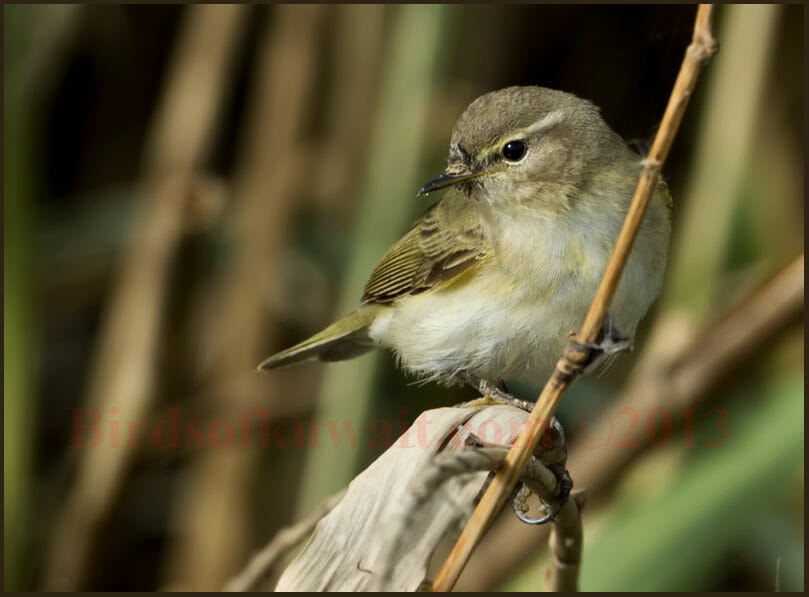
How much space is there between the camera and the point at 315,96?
11.0 feet

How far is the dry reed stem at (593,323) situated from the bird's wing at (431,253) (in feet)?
3.25

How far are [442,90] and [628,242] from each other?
2.02 m

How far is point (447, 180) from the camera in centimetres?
198

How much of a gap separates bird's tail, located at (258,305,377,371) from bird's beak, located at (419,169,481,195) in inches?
25.3

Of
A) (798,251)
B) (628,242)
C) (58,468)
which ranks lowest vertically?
(58,468)

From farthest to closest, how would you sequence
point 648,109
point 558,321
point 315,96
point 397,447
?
1. point 315,96
2. point 558,321
3. point 648,109
4. point 397,447

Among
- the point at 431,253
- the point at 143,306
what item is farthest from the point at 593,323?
the point at 143,306

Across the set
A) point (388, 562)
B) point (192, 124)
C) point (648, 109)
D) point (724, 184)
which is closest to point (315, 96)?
point (192, 124)

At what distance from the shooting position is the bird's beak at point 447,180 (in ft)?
6.44

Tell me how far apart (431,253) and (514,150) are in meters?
0.45

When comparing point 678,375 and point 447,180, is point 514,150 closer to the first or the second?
point 447,180

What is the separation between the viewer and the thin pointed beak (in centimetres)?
196

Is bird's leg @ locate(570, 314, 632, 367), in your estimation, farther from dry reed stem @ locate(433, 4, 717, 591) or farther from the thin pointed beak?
the thin pointed beak

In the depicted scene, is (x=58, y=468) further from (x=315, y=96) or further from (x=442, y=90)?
(x=442, y=90)
